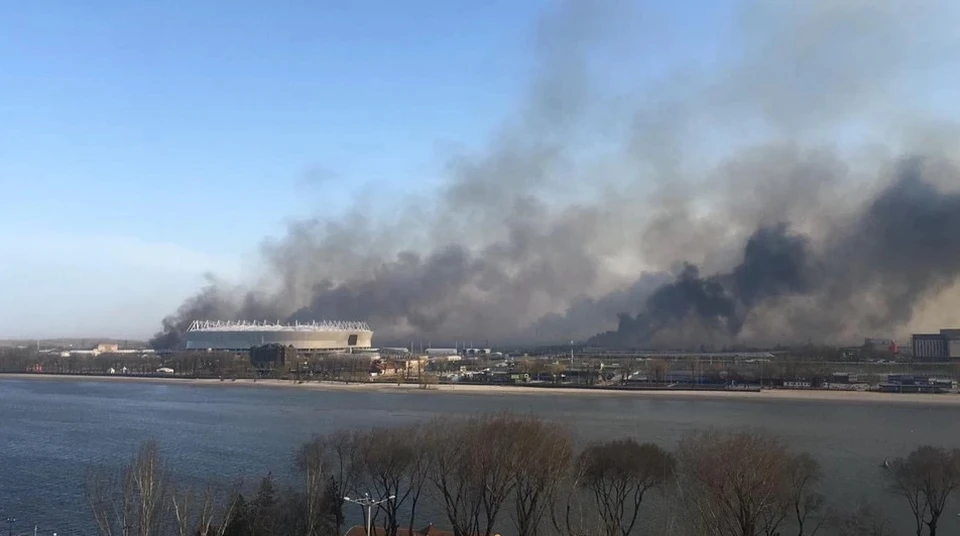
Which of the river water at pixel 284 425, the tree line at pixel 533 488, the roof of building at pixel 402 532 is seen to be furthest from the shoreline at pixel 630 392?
the roof of building at pixel 402 532

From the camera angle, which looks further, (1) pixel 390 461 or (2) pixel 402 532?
(2) pixel 402 532

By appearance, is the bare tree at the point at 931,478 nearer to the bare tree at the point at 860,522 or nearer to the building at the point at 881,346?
the bare tree at the point at 860,522

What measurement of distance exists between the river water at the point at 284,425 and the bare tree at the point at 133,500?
43 cm

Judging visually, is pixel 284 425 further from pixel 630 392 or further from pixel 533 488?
pixel 630 392

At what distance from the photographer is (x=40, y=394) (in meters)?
37.9

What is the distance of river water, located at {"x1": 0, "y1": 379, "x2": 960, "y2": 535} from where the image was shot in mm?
14219

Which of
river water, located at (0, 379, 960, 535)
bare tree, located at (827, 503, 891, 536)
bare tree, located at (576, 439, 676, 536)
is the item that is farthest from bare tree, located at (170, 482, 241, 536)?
bare tree, located at (827, 503, 891, 536)

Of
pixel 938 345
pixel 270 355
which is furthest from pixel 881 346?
pixel 270 355

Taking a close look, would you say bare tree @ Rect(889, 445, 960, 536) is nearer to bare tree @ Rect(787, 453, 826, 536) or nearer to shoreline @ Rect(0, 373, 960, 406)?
bare tree @ Rect(787, 453, 826, 536)

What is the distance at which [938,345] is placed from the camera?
2399 inches

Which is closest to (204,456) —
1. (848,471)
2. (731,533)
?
(731,533)

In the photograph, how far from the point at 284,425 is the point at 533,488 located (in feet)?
48.4

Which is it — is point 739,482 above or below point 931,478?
above

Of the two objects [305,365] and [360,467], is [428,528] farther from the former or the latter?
[305,365]
